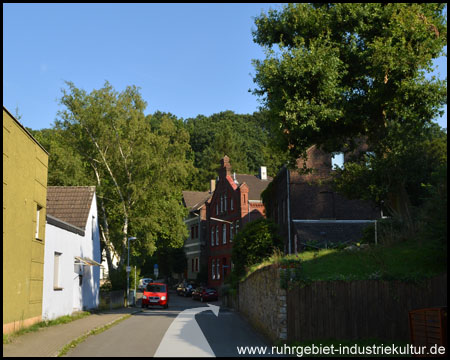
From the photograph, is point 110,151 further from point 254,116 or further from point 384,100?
point 254,116

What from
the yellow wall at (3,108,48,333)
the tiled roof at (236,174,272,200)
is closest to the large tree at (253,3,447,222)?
the yellow wall at (3,108,48,333)

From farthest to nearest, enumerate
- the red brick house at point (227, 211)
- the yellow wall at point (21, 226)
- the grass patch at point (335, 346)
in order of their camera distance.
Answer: the red brick house at point (227, 211) < the yellow wall at point (21, 226) < the grass patch at point (335, 346)

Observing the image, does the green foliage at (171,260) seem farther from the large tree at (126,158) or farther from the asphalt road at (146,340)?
the asphalt road at (146,340)

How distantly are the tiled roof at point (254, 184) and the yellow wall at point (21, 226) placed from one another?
38.4 metres

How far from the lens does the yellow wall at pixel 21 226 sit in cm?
1435

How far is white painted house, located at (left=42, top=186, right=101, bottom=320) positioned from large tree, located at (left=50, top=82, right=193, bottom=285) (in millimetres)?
8624

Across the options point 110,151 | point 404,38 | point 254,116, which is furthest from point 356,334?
point 254,116

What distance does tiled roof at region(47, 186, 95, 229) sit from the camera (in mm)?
27547

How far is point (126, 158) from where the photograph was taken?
1554 inches

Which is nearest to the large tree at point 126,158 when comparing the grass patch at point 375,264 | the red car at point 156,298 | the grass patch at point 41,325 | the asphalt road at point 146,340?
the red car at point 156,298

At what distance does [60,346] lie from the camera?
1312 centimetres

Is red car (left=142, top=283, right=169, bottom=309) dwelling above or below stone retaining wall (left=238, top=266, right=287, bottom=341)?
below

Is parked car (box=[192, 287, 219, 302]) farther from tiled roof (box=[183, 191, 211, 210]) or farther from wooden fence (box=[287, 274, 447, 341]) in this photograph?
wooden fence (box=[287, 274, 447, 341])

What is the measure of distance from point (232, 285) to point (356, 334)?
20328 mm
